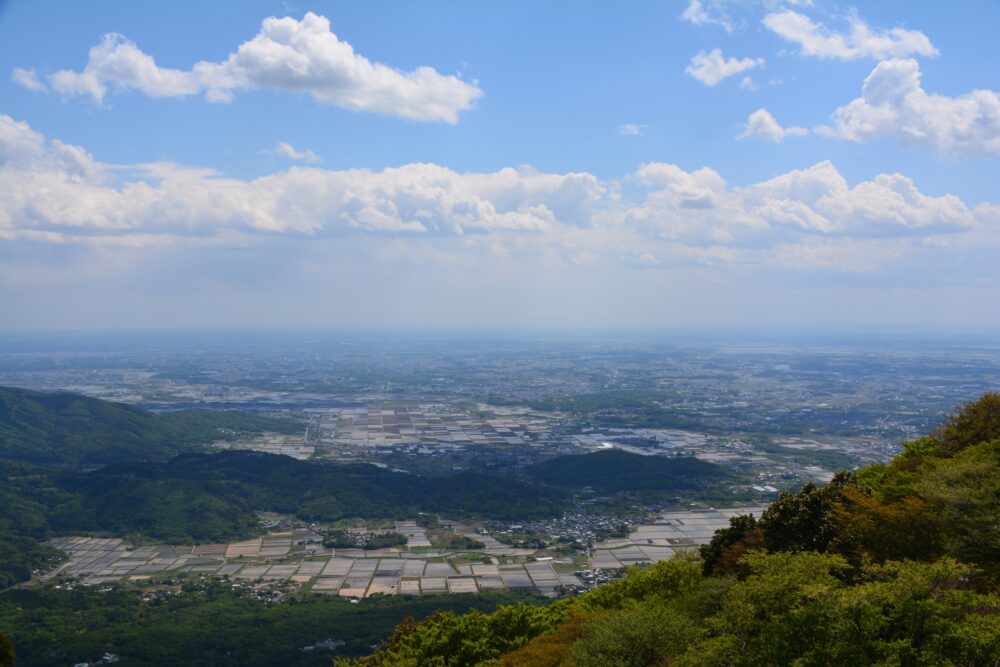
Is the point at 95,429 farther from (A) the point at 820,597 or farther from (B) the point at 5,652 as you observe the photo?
(A) the point at 820,597

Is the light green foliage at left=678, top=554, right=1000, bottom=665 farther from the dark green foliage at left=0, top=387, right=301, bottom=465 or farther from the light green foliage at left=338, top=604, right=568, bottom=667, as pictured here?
the dark green foliage at left=0, top=387, right=301, bottom=465

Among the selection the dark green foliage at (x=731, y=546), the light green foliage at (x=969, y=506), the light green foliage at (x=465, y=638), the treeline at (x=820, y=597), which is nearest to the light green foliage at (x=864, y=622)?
the treeline at (x=820, y=597)

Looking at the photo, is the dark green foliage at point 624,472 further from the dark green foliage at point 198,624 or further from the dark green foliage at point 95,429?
the dark green foliage at point 95,429

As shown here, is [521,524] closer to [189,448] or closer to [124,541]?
[124,541]

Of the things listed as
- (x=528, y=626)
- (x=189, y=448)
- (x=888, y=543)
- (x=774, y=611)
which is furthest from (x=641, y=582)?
(x=189, y=448)

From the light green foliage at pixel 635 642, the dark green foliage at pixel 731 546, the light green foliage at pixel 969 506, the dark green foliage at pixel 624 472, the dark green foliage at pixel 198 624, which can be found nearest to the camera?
the light green foliage at pixel 969 506

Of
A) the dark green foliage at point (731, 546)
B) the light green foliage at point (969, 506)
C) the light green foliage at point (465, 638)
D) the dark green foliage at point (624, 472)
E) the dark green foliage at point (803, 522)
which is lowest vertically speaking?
the dark green foliage at point (624, 472)

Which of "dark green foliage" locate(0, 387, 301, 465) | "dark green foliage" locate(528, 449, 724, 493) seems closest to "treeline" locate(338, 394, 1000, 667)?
"dark green foliage" locate(528, 449, 724, 493)
